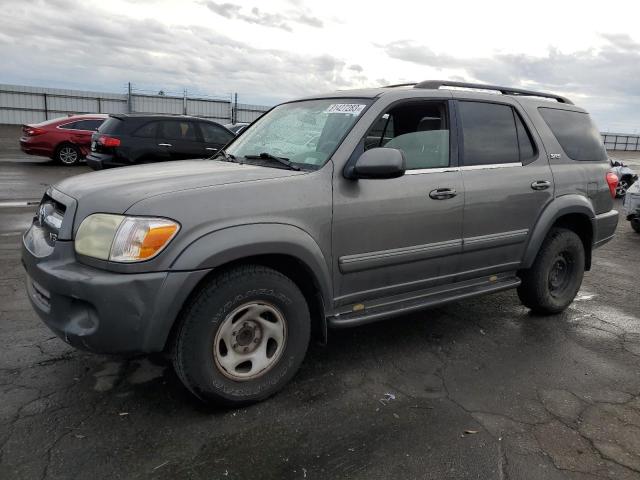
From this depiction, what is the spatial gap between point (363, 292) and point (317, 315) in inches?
13.1

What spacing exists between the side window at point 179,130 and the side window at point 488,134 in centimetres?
887

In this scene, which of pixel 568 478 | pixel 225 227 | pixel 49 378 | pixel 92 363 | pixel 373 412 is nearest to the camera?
pixel 568 478

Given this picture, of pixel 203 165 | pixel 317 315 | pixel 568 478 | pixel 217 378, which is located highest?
pixel 203 165

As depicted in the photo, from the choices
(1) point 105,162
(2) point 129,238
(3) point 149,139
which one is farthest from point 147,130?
(2) point 129,238

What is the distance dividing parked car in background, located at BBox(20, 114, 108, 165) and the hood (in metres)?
13.3

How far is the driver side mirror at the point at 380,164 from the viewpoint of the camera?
309 centimetres

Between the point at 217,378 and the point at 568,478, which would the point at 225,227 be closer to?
the point at 217,378

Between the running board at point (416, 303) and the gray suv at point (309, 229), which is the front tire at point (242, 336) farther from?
the running board at point (416, 303)

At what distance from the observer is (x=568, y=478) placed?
249 centimetres

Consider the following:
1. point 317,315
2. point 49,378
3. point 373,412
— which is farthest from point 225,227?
point 49,378

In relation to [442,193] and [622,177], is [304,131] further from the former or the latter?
[622,177]

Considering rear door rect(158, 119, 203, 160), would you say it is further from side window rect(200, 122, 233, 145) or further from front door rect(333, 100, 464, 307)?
front door rect(333, 100, 464, 307)

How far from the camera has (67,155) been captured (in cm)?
1551

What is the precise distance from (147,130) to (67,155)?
214 inches
